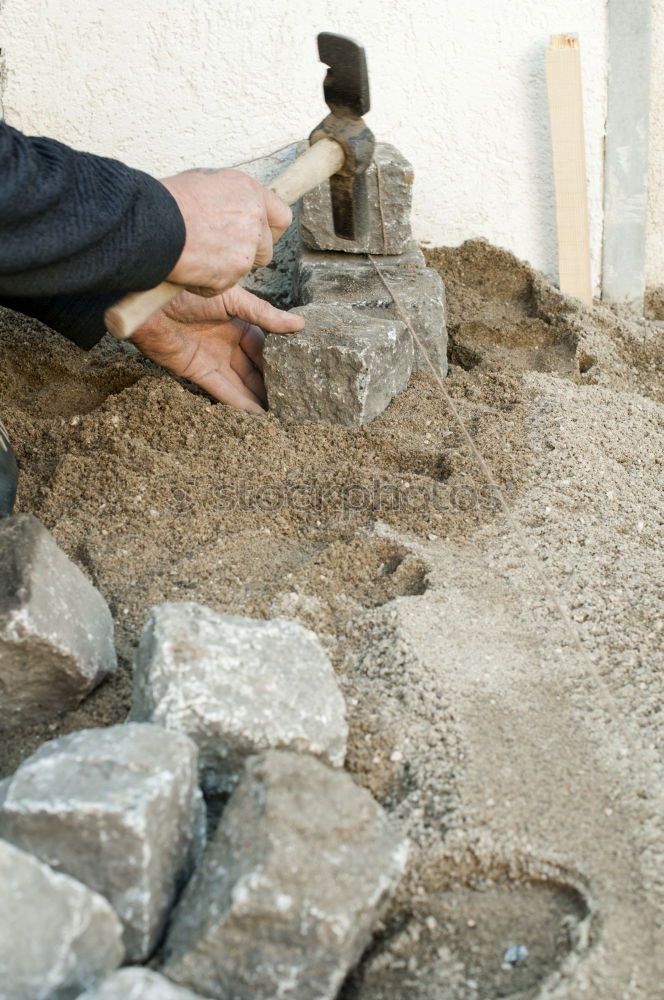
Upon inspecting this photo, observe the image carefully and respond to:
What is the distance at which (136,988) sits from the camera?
1199mm

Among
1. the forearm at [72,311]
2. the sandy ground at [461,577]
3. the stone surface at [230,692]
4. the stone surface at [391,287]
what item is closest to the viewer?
the sandy ground at [461,577]

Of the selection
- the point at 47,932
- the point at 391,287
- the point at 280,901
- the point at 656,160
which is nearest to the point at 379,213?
the point at 391,287

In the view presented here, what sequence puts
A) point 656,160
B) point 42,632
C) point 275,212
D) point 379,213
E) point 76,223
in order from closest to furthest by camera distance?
point 42,632, point 76,223, point 275,212, point 379,213, point 656,160

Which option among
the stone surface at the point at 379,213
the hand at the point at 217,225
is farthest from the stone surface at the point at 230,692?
the stone surface at the point at 379,213

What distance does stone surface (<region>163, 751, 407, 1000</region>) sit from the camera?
4.35 feet

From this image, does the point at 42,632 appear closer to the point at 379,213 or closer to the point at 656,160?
the point at 379,213

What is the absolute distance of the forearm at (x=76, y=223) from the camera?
6.59 ft

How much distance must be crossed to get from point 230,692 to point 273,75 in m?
2.81

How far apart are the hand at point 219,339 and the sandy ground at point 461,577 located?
0.33 ft

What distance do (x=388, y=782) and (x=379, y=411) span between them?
144cm

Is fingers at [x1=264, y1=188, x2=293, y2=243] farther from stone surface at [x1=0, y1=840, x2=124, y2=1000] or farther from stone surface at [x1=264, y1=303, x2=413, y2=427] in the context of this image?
stone surface at [x1=0, y1=840, x2=124, y2=1000]

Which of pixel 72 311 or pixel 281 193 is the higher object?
pixel 281 193

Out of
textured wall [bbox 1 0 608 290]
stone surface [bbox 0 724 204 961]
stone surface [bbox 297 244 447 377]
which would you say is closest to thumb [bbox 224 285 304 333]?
stone surface [bbox 297 244 447 377]

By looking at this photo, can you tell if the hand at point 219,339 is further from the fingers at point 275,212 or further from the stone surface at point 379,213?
the stone surface at point 379,213
